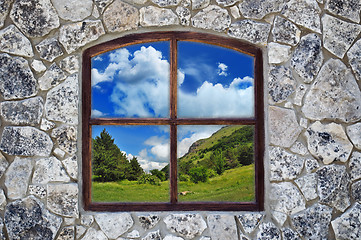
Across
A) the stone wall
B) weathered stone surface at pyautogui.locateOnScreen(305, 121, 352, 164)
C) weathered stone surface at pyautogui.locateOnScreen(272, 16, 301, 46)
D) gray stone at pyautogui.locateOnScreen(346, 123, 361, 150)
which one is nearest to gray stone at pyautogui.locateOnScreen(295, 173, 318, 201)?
the stone wall

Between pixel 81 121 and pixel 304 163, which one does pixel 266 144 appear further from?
pixel 81 121

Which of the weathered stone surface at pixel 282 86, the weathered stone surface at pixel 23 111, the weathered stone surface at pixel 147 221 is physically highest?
the weathered stone surface at pixel 282 86

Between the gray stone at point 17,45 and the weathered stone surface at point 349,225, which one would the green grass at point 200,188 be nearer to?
the weathered stone surface at point 349,225

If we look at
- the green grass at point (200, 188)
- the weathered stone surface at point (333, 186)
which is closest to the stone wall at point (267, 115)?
Answer: the weathered stone surface at point (333, 186)

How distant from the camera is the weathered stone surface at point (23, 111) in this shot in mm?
2441

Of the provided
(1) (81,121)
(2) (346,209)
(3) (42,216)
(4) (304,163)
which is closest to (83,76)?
(1) (81,121)

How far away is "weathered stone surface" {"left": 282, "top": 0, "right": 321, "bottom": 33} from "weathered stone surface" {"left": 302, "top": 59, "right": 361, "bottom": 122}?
1.00ft

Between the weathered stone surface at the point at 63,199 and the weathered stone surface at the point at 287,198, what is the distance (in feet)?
4.78

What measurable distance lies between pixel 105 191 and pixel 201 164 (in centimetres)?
97

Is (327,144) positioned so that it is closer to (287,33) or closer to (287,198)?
(287,198)

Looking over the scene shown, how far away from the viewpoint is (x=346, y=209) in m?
2.44

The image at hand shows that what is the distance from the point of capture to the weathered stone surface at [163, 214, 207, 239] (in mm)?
2447

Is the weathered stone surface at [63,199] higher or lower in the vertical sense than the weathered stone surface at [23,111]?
lower

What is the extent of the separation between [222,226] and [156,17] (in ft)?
5.31
